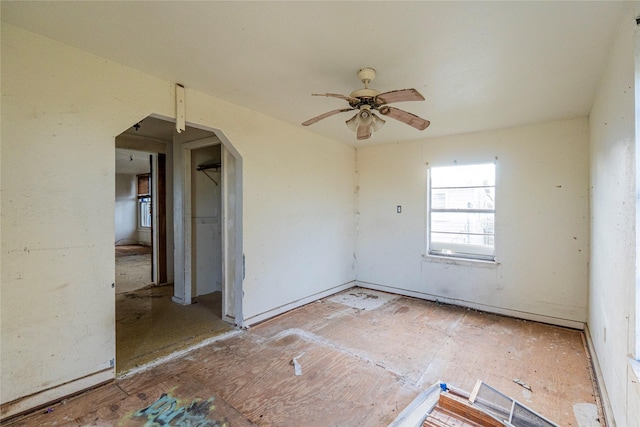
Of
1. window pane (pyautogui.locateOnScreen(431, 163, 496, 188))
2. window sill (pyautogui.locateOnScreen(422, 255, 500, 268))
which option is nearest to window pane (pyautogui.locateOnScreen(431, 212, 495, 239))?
window sill (pyautogui.locateOnScreen(422, 255, 500, 268))

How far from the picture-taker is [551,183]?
355 centimetres

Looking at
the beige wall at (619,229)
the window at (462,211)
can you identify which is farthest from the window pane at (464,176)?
the beige wall at (619,229)

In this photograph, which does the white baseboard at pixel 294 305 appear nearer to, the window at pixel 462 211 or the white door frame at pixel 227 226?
the white door frame at pixel 227 226

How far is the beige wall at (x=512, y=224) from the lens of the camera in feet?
11.3

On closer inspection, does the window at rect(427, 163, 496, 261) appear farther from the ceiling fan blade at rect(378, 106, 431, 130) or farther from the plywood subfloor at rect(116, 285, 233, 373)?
the plywood subfloor at rect(116, 285, 233, 373)

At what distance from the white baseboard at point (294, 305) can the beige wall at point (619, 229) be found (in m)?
3.01

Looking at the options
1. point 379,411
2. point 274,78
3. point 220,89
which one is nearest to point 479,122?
point 274,78

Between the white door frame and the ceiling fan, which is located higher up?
the ceiling fan

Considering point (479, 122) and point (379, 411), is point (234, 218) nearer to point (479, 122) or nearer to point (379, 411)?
point (379, 411)

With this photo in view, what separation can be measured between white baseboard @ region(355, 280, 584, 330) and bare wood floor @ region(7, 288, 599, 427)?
0.15 meters

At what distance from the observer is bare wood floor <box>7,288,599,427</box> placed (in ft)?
6.40

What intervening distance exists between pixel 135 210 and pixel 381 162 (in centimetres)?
1008

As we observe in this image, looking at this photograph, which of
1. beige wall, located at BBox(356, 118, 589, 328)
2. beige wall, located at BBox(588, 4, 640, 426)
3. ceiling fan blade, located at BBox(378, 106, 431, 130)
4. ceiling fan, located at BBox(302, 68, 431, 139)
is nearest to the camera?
beige wall, located at BBox(588, 4, 640, 426)

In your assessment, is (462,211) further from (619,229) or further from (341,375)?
(341,375)
